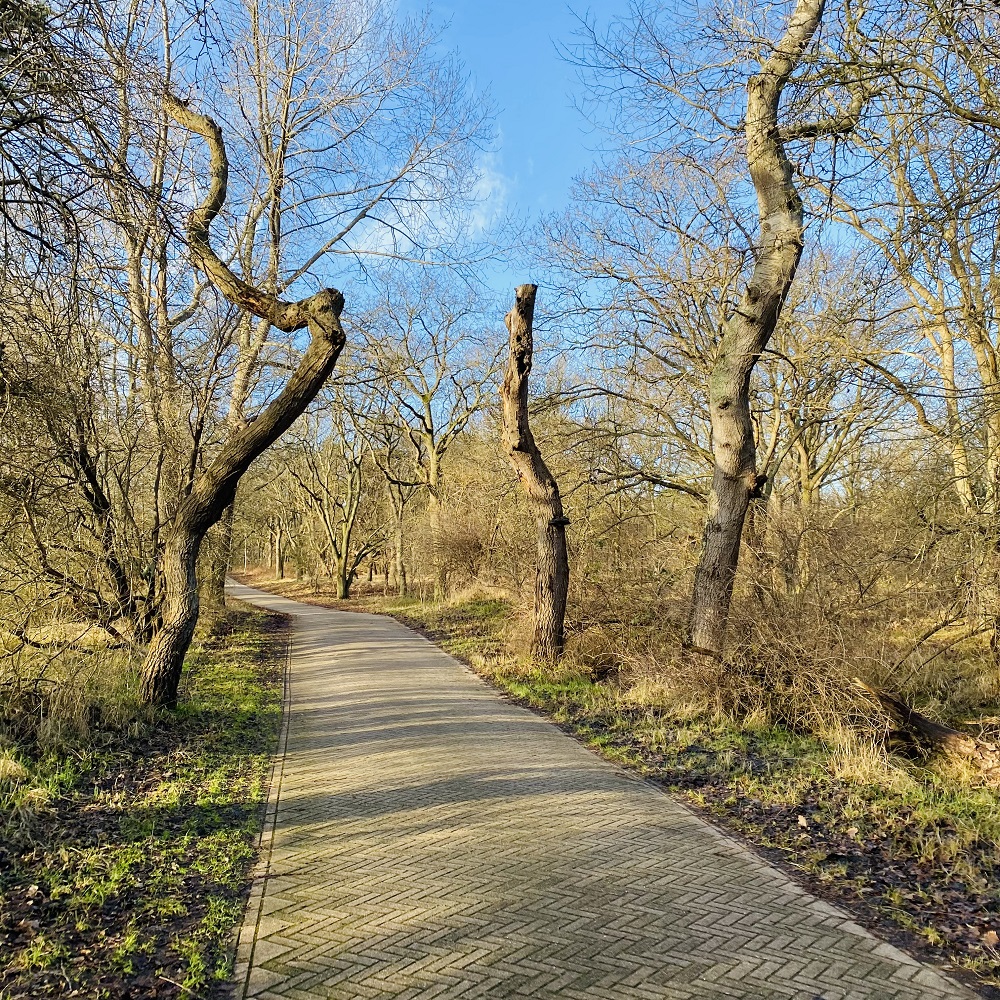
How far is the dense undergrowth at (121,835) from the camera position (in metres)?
3.83

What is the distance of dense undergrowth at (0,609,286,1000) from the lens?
3.83m

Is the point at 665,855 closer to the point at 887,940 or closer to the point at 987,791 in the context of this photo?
the point at 887,940

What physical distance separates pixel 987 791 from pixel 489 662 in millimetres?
8697

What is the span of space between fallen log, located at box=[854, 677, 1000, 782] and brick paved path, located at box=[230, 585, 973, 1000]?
2984mm

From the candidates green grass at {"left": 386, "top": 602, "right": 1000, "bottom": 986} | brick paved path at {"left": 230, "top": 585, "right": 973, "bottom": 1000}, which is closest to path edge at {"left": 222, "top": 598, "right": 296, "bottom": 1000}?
brick paved path at {"left": 230, "top": 585, "right": 973, "bottom": 1000}

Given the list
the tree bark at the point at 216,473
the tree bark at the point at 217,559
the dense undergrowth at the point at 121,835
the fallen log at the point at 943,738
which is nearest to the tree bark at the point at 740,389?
the fallen log at the point at 943,738

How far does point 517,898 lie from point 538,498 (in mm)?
9240

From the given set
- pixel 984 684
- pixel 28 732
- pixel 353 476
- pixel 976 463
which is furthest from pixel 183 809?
pixel 353 476

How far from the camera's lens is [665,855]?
532cm

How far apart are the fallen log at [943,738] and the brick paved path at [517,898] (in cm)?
298

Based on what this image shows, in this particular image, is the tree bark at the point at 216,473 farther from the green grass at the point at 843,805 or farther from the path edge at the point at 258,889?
the green grass at the point at 843,805

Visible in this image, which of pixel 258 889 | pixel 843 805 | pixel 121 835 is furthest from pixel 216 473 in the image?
pixel 843 805

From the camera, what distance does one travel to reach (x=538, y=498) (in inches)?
529

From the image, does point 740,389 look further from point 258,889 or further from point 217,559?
point 217,559
